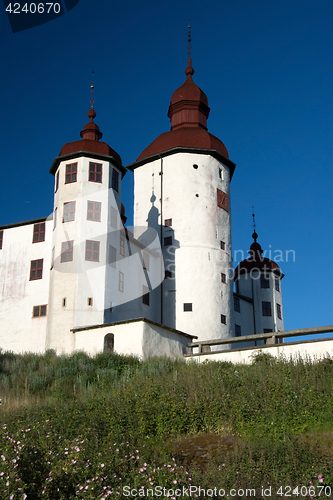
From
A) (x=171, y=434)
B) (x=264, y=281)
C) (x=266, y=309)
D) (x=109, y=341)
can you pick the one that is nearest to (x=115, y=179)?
(x=109, y=341)

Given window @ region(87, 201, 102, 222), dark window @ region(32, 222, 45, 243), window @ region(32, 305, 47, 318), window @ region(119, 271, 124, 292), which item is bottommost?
window @ region(32, 305, 47, 318)

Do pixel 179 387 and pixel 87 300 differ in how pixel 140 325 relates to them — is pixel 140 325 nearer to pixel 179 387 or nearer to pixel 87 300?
pixel 87 300

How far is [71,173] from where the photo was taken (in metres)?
30.5

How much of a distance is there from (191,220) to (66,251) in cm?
1071

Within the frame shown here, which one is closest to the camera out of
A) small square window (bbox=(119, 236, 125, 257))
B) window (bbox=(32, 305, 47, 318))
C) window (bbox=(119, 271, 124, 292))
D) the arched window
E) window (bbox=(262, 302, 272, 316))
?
the arched window

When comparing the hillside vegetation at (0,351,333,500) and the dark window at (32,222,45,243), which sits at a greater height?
the dark window at (32,222,45,243)

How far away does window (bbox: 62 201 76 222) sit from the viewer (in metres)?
29.4

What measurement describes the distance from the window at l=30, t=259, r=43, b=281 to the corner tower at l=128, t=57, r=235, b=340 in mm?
8555

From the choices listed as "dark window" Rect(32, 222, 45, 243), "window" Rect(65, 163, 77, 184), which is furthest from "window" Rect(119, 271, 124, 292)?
"window" Rect(65, 163, 77, 184)

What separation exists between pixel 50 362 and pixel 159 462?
47.4ft

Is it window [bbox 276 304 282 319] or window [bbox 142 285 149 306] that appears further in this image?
window [bbox 276 304 282 319]

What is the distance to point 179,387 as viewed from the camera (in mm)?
14188

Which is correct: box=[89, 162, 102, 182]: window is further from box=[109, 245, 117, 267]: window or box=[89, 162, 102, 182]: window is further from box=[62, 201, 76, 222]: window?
box=[109, 245, 117, 267]: window

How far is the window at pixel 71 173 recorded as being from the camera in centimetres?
3030
